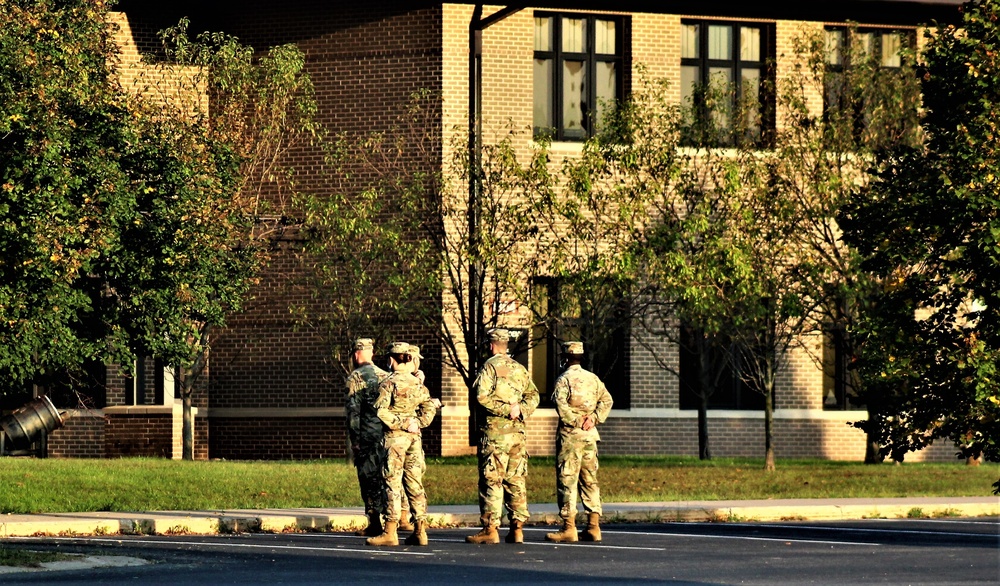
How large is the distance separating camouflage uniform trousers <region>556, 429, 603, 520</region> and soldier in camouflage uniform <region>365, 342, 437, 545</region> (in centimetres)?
138

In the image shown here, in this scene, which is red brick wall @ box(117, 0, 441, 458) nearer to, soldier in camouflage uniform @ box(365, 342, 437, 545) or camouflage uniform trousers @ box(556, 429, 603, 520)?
camouflage uniform trousers @ box(556, 429, 603, 520)

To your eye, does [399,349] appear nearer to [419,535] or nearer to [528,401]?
[528,401]

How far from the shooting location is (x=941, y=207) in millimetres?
18422

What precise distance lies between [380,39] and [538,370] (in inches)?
251

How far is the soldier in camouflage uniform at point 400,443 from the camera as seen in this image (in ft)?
56.1

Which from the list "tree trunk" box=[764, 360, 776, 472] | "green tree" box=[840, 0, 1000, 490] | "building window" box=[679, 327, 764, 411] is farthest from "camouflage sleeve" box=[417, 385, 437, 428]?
"building window" box=[679, 327, 764, 411]

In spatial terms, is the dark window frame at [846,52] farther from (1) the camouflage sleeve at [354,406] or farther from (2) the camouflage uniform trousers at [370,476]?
(2) the camouflage uniform trousers at [370,476]

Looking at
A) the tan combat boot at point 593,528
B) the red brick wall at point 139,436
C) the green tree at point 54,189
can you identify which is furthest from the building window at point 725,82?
the tan combat boot at point 593,528

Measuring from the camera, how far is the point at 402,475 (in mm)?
17234

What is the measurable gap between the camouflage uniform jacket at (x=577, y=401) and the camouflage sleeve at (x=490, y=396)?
62 centimetres

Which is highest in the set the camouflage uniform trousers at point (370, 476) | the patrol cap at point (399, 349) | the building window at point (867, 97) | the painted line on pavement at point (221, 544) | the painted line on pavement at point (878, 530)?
the building window at point (867, 97)

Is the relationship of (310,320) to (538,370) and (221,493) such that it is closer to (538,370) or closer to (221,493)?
(538,370)

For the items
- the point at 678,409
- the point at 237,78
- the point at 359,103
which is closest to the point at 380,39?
the point at 359,103

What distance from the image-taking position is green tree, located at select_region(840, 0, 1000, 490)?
709 inches
